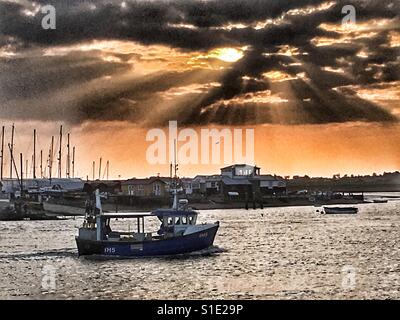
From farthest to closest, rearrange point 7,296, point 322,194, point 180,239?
1. point 322,194
2. point 180,239
3. point 7,296

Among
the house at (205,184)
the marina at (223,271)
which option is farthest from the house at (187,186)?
the marina at (223,271)

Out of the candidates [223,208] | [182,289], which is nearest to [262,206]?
[223,208]

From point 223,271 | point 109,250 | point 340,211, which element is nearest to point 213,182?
point 340,211

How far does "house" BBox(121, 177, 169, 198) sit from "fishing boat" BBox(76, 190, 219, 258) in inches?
749

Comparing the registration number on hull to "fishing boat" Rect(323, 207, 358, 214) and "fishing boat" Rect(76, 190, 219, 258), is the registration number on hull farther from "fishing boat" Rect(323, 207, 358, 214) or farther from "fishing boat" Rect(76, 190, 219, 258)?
"fishing boat" Rect(323, 207, 358, 214)

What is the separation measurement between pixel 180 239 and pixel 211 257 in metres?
1.38

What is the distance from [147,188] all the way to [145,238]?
22.8m

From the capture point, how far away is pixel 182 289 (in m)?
19.0

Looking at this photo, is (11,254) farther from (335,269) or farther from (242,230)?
Result: (242,230)

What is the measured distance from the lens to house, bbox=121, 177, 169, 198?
153 ft

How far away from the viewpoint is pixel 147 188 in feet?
159

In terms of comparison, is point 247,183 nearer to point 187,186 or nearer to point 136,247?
point 187,186

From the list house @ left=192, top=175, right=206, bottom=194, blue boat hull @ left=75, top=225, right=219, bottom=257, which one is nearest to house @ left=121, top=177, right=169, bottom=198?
house @ left=192, top=175, right=206, bottom=194
